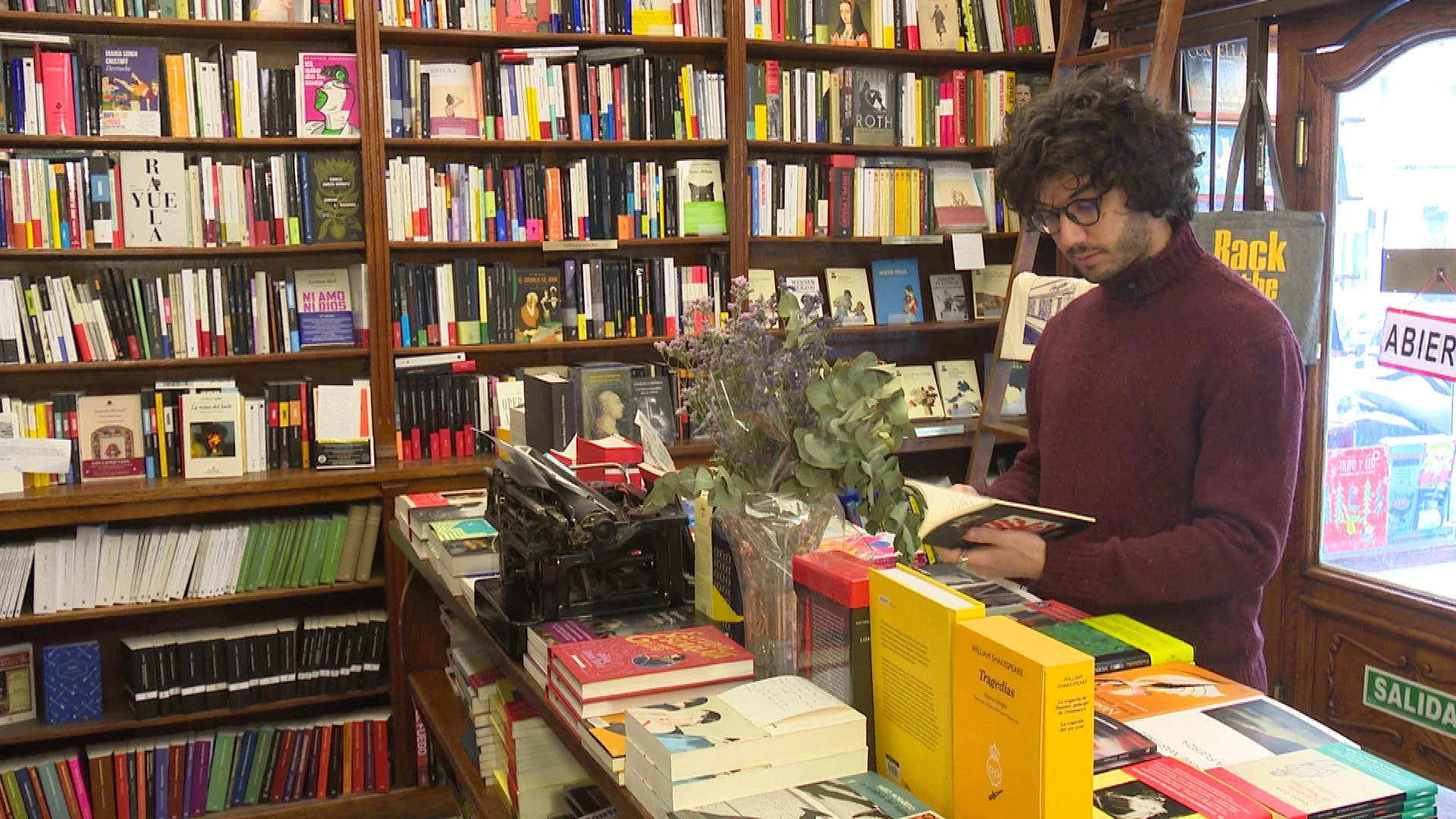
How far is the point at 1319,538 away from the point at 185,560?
10.6 ft

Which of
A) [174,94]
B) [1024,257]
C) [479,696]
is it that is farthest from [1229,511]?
[174,94]

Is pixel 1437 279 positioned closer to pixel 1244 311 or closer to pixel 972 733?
pixel 1244 311

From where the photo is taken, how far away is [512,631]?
1.88m

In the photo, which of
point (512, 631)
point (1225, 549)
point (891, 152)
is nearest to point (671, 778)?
point (512, 631)

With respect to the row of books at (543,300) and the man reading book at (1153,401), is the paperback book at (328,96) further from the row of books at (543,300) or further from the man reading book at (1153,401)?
the man reading book at (1153,401)

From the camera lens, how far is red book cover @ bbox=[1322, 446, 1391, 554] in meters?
3.23

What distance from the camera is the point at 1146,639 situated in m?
1.64

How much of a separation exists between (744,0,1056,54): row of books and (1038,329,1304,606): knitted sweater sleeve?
2.68 m

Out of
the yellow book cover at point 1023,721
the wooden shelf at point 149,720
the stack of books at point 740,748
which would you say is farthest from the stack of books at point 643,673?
the wooden shelf at point 149,720

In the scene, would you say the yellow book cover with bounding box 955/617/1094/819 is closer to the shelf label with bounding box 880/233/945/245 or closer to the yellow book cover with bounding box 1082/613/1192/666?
the yellow book cover with bounding box 1082/613/1192/666

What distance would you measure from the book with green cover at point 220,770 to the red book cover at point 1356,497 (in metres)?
3.20

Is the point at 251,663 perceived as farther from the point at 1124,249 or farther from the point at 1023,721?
the point at 1023,721

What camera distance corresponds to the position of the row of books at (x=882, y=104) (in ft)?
13.7

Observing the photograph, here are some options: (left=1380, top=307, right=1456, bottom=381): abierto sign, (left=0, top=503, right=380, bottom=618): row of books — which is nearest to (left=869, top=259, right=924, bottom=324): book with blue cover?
(left=1380, top=307, right=1456, bottom=381): abierto sign
